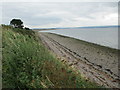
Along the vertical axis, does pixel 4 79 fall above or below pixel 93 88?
above

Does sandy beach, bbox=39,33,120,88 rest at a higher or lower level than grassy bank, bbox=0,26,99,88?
lower

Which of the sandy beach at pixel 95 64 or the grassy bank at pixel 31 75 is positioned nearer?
the grassy bank at pixel 31 75

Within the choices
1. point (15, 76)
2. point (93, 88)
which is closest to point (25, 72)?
point (15, 76)

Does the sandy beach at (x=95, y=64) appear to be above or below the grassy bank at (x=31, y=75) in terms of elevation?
below

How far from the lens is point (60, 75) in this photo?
509 centimetres

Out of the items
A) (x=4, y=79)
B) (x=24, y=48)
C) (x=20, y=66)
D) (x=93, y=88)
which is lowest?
(x=93, y=88)

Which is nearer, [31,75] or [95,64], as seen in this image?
[31,75]

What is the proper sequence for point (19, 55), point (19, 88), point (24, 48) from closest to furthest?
point (19, 88)
point (19, 55)
point (24, 48)

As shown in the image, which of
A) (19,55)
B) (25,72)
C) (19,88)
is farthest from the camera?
(19,55)

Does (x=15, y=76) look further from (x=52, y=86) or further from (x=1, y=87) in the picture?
(x=52, y=86)

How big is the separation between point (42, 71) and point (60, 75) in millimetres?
603

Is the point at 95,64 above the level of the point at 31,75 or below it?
below

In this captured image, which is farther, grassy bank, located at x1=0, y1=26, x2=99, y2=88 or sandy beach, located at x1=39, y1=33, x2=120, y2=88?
sandy beach, located at x1=39, y1=33, x2=120, y2=88

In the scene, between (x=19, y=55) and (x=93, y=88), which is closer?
(x=93, y=88)
